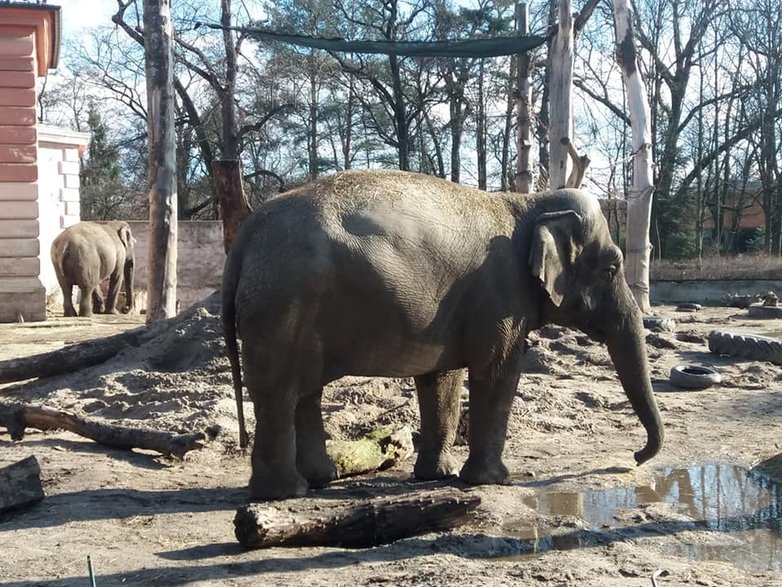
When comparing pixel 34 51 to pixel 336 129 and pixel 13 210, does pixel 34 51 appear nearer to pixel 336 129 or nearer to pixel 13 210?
pixel 13 210

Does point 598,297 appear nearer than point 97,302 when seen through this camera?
Yes

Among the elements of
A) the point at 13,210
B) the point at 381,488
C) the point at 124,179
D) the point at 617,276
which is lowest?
the point at 381,488

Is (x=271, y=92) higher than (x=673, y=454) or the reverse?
higher

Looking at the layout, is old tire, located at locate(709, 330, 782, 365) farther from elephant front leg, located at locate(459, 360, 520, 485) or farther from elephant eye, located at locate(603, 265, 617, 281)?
elephant front leg, located at locate(459, 360, 520, 485)

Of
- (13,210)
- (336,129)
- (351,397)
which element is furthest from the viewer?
(336,129)

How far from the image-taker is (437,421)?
6.48 m

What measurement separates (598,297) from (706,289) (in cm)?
1592

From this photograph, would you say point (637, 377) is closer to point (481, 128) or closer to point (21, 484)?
point (21, 484)

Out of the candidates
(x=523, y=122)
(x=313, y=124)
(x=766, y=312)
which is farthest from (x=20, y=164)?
(x=313, y=124)

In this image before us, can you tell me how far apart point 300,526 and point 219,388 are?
12.3 ft

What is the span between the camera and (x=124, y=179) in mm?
39250

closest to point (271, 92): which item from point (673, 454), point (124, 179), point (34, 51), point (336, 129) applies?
point (336, 129)

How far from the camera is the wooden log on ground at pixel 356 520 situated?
452 cm

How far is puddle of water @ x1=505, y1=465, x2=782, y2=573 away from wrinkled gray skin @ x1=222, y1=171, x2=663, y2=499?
398 millimetres
